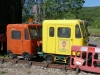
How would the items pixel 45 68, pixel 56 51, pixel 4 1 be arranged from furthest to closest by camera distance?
1. pixel 4 1
2. pixel 56 51
3. pixel 45 68

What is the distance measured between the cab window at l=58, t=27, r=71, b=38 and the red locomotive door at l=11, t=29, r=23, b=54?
7.54 ft

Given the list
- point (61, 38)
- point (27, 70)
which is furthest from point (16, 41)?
point (27, 70)

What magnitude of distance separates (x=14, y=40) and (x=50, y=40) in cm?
232

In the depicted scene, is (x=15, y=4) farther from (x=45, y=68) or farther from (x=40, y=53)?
(x=45, y=68)

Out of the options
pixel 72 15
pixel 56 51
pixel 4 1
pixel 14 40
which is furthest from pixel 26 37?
pixel 72 15

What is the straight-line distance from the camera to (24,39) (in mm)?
12875

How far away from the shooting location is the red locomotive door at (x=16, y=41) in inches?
514

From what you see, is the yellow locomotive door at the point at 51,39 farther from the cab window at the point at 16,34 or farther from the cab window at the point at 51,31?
the cab window at the point at 16,34

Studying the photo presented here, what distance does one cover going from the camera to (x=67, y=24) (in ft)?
37.1

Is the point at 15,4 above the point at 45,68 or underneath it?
above

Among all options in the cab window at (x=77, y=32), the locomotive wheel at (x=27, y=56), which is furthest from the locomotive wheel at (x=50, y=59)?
the cab window at (x=77, y=32)

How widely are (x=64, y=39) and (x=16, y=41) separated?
293 cm

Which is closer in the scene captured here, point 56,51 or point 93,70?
point 93,70

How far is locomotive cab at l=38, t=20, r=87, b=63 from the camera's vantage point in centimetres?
1117
